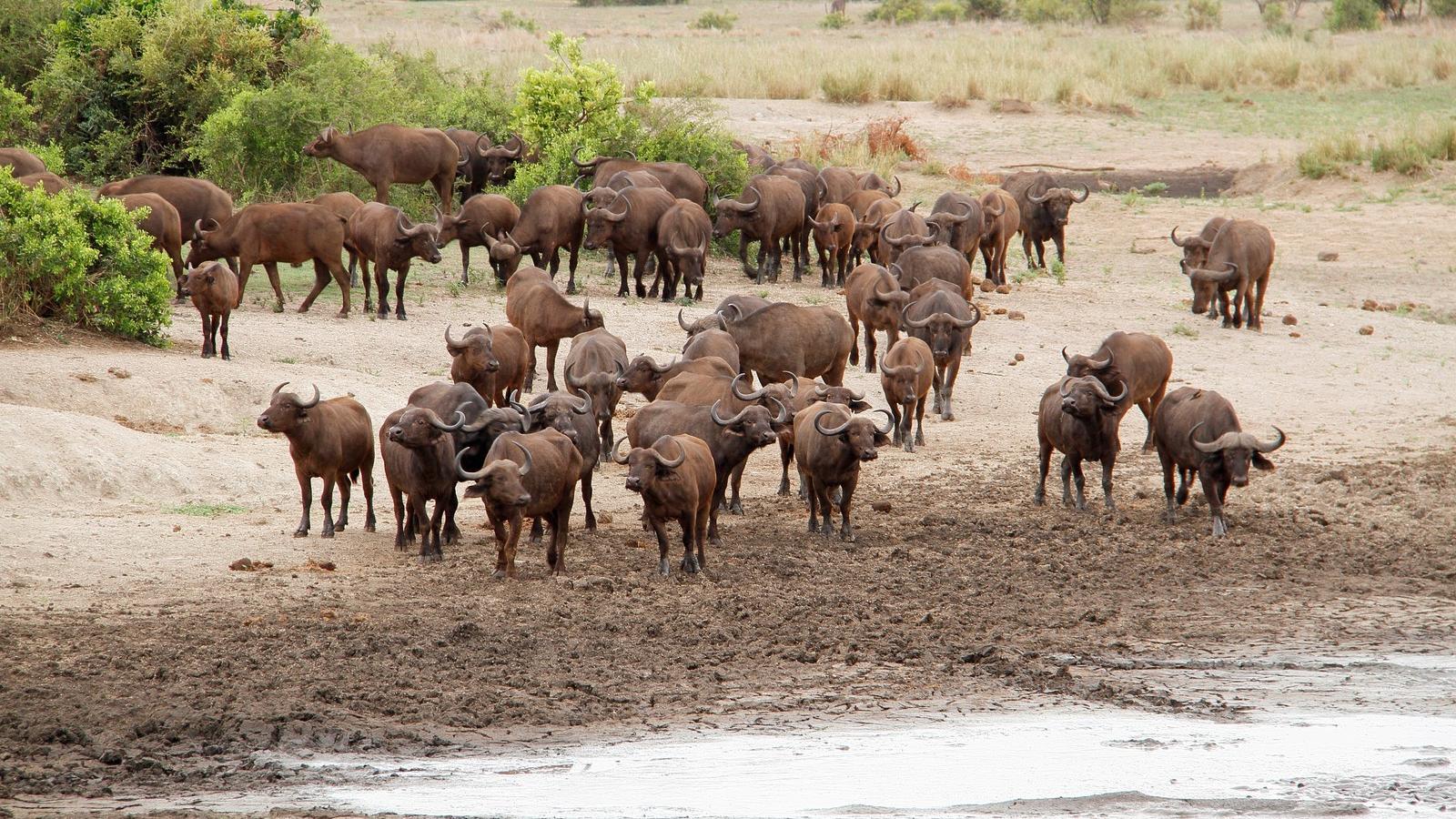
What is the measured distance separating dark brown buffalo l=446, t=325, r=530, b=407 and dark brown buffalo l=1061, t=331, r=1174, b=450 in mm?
4780

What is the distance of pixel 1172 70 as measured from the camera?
4550 cm

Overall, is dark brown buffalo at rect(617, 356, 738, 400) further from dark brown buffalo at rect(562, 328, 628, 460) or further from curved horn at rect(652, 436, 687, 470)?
curved horn at rect(652, 436, 687, 470)

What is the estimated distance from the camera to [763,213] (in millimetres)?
22047

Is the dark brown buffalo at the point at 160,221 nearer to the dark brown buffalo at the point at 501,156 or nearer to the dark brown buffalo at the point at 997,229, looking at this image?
the dark brown buffalo at the point at 501,156

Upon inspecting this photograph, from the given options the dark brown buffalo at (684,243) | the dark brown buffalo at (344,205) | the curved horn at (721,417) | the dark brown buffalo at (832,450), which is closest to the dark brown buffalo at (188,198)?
the dark brown buffalo at (344,205)

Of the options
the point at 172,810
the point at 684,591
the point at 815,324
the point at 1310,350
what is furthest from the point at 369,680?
the point at 1310,350

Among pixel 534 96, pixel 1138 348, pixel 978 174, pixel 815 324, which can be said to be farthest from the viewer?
pixel 978 174

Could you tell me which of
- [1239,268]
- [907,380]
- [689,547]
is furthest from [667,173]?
[689,547]

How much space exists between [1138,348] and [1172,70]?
112 ft

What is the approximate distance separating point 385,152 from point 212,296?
24.7 feet

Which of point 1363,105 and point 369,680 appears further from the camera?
point 1363,105

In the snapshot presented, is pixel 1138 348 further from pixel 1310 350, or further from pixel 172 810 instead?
pixel 172 810

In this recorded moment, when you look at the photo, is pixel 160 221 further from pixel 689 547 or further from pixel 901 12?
pixel 901 12

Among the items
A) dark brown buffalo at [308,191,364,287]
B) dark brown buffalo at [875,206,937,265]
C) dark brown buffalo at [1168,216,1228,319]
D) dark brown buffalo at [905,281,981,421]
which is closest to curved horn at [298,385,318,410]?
dark brown buffalo at [905,281,981,421]
